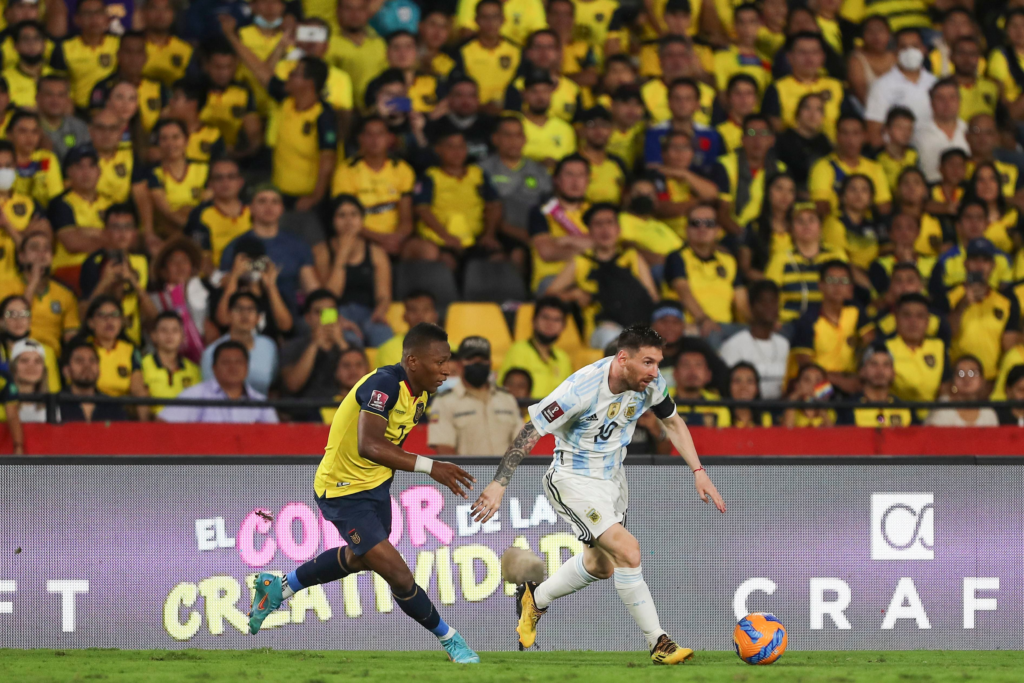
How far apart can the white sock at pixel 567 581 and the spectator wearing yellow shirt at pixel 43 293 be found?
5.03 metres

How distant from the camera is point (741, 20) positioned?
47.9ft

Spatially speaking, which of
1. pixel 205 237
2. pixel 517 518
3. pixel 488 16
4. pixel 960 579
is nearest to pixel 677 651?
pixel 517 518

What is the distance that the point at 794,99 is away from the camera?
14.3 meters

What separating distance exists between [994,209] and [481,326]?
5462 mm

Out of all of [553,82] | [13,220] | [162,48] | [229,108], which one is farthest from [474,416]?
[162,48]

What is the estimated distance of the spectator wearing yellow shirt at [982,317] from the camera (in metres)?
12.4

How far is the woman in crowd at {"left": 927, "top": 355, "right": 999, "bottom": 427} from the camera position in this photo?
37.1 feet

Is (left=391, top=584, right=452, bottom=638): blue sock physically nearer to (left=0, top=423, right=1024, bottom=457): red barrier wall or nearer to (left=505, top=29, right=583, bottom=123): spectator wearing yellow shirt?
(left=0, top=423, right=1024, bottom=457): red barrier wall

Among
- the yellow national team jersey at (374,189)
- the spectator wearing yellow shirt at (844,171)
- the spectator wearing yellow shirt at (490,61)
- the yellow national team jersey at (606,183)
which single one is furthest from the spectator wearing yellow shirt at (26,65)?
the spectator wearing yellow shirt at (844,171)

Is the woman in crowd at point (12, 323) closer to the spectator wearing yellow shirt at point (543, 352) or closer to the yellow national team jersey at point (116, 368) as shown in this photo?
→ the yellow national team jersey at point (116, 368)

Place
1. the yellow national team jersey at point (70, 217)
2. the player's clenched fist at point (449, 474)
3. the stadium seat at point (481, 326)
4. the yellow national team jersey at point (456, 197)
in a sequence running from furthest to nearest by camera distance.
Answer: the yellow national team jersey at point (456, 197), the yellow national team jersey at point (70, 217), the stadium seat at point (481, 326), the player's clenched fist at point (449, 474)

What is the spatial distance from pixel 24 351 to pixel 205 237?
2315 millimetres

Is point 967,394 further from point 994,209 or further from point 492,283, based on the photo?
point 492,283

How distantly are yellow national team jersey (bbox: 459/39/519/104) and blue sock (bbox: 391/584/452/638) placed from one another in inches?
278
